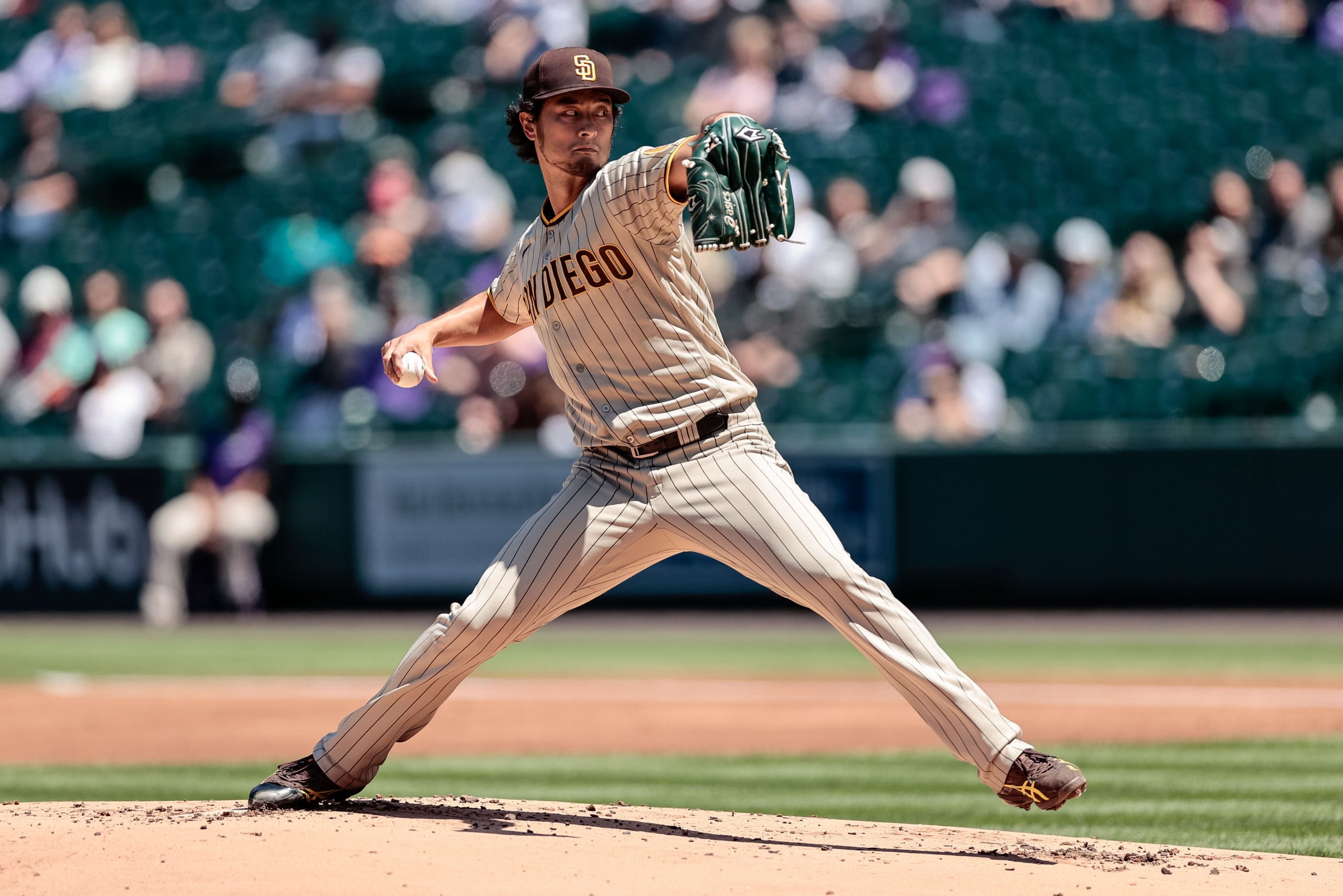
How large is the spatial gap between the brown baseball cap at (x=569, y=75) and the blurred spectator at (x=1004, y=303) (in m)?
7.95

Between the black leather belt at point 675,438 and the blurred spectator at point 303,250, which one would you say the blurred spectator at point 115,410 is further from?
the black leather belt at point 675,438

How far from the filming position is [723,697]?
864cm

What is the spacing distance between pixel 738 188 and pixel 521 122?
979 millimetres

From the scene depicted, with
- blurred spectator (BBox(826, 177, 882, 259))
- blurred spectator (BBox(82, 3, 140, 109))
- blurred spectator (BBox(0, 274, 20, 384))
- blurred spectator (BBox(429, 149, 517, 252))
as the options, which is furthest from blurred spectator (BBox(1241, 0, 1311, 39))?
blurred spectator (BBox(0, 274, 20, 384))

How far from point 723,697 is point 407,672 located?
4.44m

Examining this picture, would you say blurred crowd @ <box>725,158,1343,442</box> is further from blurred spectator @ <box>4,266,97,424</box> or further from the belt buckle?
the belt buckle

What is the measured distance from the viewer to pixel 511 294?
4.55 meters

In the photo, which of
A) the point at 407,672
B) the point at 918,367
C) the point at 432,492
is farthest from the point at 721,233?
the point at 432,492

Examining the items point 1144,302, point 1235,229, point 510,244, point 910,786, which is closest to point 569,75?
point 910,786

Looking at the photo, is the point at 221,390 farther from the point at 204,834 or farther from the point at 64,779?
the point at 204,834

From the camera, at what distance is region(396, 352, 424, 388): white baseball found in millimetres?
4191

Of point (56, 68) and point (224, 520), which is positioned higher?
point (56, 68)

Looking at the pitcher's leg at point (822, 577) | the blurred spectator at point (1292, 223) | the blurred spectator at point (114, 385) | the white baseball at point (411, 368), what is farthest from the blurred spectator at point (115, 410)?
the pitcher's leg at point (822, 577)

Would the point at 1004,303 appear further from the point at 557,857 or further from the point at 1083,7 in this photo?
the point at 557,857
